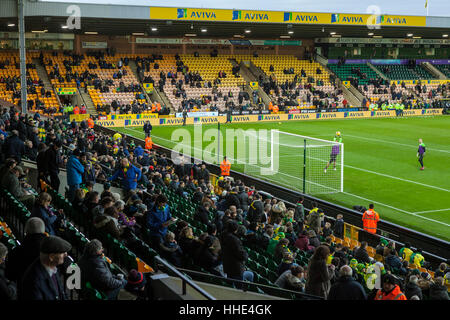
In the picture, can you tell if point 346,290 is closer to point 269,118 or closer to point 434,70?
point 269,118

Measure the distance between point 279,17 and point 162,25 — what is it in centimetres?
1035

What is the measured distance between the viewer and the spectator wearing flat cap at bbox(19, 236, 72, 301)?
14.7 ft

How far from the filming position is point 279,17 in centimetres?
4634

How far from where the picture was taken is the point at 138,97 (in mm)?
46406

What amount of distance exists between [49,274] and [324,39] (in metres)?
60.2

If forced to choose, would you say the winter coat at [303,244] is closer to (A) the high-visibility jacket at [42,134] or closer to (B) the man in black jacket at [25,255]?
(B) the man in black jacket at [25,255]

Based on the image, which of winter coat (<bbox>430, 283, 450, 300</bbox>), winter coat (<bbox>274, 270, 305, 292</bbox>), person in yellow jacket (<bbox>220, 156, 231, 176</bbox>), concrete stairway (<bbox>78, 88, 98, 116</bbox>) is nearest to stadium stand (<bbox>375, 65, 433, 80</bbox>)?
concrete stairway (<bbox>78, 88, 98, 116</bbox>)

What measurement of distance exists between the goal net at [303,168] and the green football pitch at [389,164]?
0.22 metres

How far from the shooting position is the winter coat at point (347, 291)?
6324 millimetres

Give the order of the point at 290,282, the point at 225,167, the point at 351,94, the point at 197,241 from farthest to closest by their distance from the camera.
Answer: the point at 351,94
the point at 225,167
the point at 197,241
the point at 290,282

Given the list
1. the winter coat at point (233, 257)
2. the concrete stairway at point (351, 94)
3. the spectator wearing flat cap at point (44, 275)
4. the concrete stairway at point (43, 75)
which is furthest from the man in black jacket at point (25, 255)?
the concrete stairway at point (351, 94)

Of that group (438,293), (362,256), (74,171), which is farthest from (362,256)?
(74,171)

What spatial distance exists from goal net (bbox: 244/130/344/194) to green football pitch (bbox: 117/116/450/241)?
22cm

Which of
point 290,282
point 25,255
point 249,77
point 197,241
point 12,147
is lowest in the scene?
point 290,282
